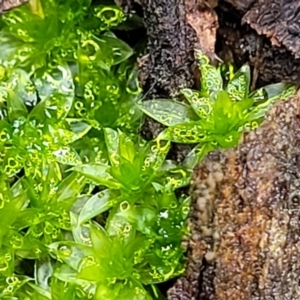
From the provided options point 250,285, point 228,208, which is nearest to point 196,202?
point 228,208

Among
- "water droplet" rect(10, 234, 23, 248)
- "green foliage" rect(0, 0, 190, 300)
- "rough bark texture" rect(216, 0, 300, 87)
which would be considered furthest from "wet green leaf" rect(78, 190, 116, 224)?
"rough bark texture" rect(216, 0, 300, 87)

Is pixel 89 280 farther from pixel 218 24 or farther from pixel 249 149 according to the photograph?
pixel 218 24

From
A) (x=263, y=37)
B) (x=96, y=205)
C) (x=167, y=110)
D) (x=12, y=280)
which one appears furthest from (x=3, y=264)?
(x=263, y=37)

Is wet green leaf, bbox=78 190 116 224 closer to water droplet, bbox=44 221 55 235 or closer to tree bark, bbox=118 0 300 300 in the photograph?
water droplet, bbox=44 221 55 235

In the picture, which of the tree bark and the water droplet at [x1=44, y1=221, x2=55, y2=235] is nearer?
the tree bark

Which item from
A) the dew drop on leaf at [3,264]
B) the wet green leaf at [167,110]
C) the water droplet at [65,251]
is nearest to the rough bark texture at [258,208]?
the wet green leaf at [167,110]

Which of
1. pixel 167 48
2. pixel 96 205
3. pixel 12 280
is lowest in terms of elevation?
pixel 12 280

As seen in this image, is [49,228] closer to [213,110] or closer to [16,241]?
[16,241]
